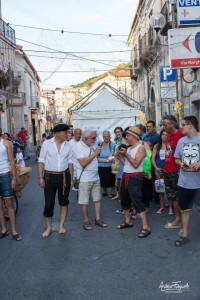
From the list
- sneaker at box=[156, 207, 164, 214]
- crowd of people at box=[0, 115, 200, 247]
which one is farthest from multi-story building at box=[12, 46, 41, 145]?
crowd of people at box=[0, 115, 200, 247]

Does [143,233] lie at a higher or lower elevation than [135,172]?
lower

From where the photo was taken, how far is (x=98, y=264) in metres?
4.47

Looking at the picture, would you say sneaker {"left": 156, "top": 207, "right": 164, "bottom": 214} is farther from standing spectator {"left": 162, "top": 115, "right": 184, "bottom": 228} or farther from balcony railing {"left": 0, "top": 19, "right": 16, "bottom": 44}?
balcony railing {"left": 0, "top": 19, "right": 16, "bottom": 44}

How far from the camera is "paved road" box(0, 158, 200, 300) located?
3.73 meters

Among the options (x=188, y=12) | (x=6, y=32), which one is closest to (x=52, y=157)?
(x=188, y=12)

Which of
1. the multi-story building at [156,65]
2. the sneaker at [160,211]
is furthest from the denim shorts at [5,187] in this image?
the multi-story building at [156,65]

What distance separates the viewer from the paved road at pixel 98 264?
12.2 feet

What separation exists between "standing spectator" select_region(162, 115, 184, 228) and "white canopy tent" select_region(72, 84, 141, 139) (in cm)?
854

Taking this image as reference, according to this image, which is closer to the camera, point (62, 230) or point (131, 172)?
point (131, 172)

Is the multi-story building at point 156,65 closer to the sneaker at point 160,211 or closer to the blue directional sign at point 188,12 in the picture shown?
the blue directional sign at point 188,12

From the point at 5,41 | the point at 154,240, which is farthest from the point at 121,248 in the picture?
the point at 5,41

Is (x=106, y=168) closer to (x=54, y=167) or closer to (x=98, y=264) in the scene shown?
(x=54, y=167)

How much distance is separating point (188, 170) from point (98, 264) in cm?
176

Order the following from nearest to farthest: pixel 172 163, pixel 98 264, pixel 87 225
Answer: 1. pixel 98 264
2. pixel 172 163
3. pixel 87 225
